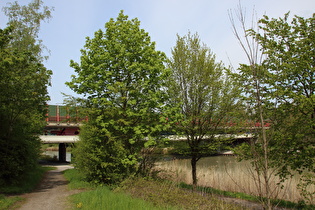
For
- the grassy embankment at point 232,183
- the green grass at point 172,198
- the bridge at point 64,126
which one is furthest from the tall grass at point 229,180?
the green grass at point 172,198

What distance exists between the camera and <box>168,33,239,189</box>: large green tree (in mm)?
13742

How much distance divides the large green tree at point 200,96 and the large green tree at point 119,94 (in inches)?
72.0

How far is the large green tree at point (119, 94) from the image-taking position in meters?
11.7

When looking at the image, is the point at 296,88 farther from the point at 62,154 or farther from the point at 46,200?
the point at 62,154

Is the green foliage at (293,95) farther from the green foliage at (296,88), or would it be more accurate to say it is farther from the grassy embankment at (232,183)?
the grassy embankment at (232,183)

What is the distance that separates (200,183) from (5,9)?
19.1m

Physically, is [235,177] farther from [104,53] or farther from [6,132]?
[6,132]

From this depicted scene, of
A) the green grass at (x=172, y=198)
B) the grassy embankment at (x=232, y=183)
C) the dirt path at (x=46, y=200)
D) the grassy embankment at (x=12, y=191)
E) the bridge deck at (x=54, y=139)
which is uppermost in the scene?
the bridge deck at (x=54, y=139)

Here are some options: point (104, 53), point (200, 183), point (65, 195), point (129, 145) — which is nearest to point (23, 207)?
point (65, 195)

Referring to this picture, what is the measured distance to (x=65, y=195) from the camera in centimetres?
1089

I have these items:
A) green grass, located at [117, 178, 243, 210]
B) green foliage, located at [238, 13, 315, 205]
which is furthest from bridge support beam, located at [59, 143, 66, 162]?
green foliage, located at [238, 13, 315, 205]

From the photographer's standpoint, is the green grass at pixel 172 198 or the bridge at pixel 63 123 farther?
the bridge at pixel 63 123

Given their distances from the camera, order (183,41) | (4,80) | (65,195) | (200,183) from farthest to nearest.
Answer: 1. (200,183)
2. (183,41)
3. (4,80)
4. (65,195)

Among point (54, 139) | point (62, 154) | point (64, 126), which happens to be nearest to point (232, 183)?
point (54, 139)
